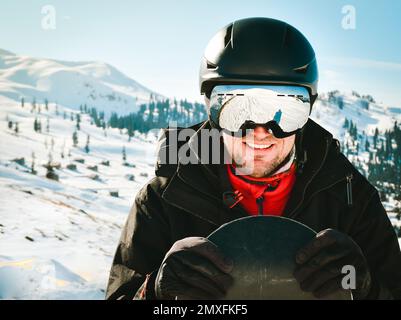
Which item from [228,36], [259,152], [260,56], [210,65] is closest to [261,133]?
[259,152]

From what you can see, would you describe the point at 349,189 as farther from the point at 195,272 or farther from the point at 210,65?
the point at 210,65

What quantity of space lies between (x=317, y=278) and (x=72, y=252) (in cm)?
959

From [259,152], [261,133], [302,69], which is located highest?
A: [302,69]

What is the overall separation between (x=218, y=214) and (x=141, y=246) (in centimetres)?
58

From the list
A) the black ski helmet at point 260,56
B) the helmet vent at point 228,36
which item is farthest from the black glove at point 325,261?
the helmet vent at point 228,36

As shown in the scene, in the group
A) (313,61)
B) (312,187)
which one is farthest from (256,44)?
(312,187)

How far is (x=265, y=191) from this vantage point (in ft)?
8.50

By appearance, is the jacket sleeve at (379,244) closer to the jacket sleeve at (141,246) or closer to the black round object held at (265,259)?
the black round object held at (265,259)

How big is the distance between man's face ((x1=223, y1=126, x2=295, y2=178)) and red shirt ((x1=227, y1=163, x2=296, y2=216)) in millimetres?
60

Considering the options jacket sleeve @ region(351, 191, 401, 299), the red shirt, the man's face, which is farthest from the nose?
jacket sleeve @ region(351, 191, 401, 299)

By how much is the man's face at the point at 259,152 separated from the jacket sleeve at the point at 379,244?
0.71 m

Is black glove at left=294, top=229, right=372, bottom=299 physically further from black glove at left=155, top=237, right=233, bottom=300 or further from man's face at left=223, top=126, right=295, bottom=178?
man's face at left=223, top=126, right=295, bottom=178

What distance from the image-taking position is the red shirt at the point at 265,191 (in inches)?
102
